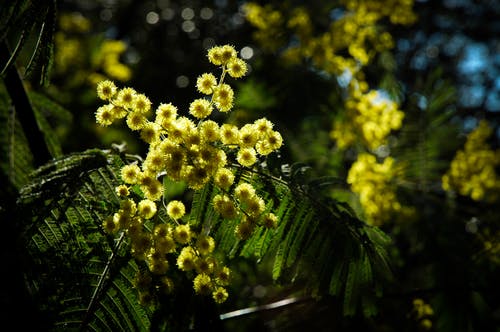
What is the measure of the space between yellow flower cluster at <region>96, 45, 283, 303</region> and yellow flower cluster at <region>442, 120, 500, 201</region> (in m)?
3.30

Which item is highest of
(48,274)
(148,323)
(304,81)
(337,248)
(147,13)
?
(147,13)

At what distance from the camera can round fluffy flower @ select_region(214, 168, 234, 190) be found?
5.16 feet

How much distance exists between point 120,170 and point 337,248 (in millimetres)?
836

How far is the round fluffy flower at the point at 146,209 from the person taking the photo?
154cm

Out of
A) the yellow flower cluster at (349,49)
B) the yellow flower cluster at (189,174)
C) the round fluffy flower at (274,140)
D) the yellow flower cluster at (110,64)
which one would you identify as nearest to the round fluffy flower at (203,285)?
the yellow flower cluster at (189,174)

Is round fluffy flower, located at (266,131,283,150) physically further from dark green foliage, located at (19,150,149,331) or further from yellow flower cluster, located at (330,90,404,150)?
yellow flower cluster, located at (330,90,404,150)

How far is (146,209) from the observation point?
1.54 m

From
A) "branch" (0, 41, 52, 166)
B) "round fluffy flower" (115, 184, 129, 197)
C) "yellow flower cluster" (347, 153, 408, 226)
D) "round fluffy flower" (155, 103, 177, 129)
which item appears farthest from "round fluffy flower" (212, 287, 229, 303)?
"yellow flower cluster" (347, 153, 408, 226)

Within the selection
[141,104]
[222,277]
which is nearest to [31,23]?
[141,104]

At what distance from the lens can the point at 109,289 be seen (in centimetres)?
157

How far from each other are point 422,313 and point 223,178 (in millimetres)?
1885

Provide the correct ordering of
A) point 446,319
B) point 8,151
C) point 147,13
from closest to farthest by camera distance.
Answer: point 8,151 < point 446,319 < point 147,13

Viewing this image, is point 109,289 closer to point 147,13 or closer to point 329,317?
point 329,317

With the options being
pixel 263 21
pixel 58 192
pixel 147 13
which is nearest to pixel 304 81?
pixel 263 21
